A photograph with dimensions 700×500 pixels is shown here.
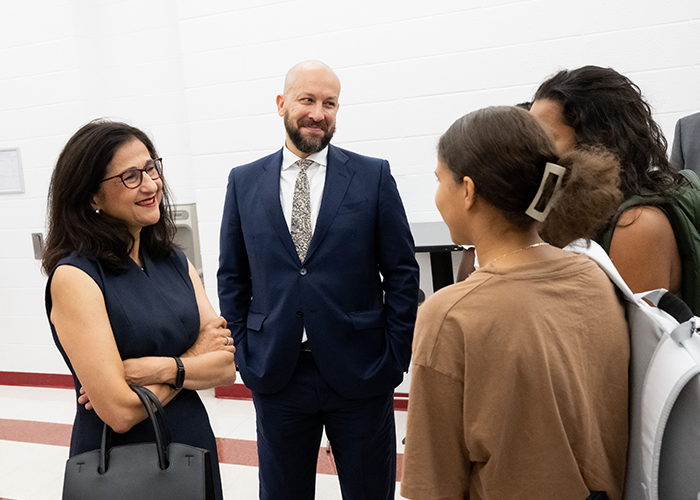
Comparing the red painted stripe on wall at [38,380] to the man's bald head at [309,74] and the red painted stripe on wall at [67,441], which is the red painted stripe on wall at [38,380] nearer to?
the red painted stripe on wall at [67,441]

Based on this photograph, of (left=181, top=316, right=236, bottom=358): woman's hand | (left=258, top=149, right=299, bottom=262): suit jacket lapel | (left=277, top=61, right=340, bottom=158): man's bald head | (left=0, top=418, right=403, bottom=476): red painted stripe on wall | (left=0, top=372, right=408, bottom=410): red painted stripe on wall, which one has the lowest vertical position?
(left=0, top=418, right=403, bottom=476): red painted stripe on wall

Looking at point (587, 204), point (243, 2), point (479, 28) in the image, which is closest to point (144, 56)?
point (243, 2)

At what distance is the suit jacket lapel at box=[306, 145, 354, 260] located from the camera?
76.3 inches

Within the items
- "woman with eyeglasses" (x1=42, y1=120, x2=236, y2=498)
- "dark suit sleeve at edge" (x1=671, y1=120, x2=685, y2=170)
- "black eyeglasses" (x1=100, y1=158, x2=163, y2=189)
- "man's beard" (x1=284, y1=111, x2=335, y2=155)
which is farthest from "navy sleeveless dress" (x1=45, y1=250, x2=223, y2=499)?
"dark suit sleeve at edge" (x1=671, y1=120, x2=685, y2=170)

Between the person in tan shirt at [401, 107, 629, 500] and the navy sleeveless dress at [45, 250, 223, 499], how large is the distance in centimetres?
76

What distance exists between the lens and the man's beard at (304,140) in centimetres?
204

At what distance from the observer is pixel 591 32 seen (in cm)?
298

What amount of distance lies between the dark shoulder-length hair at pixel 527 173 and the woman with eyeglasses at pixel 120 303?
950mm

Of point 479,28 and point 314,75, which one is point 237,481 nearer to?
point 314,75

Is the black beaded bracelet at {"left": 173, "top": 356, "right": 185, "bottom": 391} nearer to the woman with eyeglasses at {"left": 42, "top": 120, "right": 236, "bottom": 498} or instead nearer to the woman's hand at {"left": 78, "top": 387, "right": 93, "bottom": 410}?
the woman with eyeglasses at {"left": 42, "top": 120, "right": 236, "bottom": 498}

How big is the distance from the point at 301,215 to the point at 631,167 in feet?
3.57

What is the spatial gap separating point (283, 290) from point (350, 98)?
1.84 meters

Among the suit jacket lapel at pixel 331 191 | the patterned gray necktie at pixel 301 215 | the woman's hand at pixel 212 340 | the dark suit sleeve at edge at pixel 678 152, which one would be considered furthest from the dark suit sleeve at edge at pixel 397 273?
the dark suit sleeve at edge at pixel 678 152

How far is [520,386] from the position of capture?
92 cm
